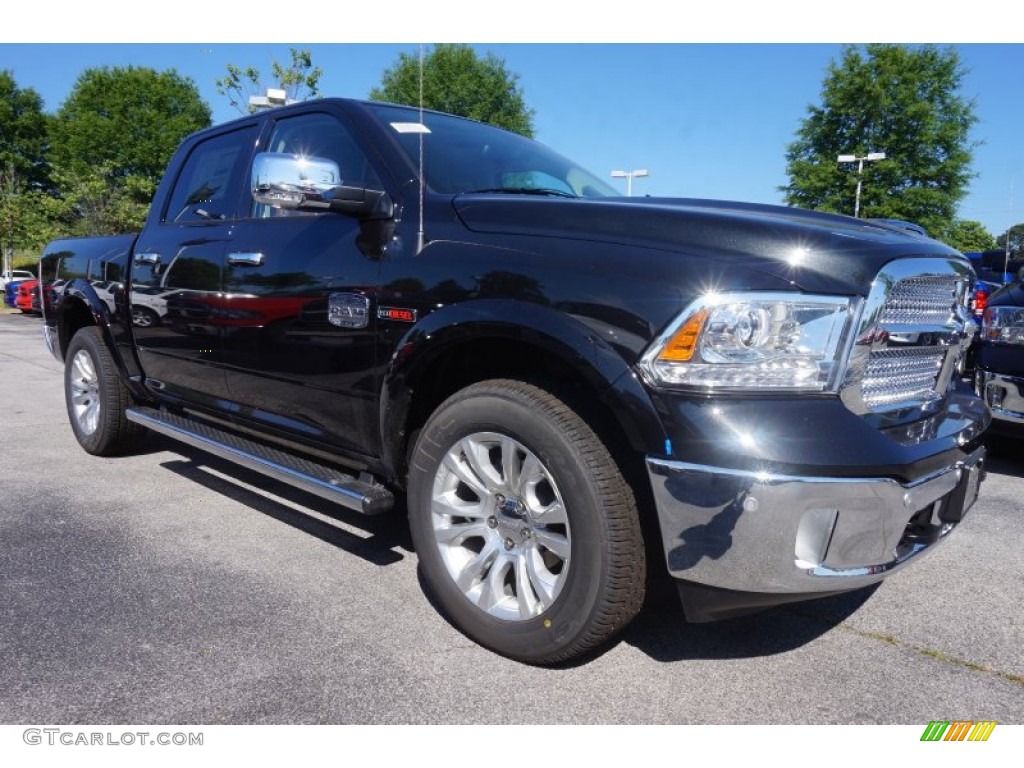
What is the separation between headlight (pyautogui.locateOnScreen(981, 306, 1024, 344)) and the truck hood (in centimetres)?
245

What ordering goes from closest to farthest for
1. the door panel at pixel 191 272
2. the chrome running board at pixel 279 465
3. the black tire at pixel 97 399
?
the chrome running board at pixel 279 465 → the door panel at pixel 191 272 → the black tire at pixel 97 399

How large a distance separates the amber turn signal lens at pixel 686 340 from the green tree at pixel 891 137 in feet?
106

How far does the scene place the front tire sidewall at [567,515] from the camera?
86.4 inches

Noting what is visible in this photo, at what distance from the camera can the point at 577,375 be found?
2.33m

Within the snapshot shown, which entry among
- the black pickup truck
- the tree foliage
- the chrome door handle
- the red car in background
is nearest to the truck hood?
the black pickup truck

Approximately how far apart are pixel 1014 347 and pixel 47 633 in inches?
197

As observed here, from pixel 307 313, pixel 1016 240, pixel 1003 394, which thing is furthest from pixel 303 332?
pixel 1016 240

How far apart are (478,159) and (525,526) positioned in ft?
5.31

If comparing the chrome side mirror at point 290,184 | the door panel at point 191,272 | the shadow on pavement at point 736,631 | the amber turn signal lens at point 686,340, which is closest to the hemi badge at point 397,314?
the chrome side mirror at point 290,184

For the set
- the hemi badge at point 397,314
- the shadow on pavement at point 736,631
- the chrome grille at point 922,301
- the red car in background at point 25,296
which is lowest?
the red car in background at point 25,296

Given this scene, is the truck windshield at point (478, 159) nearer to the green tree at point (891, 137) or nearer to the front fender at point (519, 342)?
the front fender at point (519, 342)

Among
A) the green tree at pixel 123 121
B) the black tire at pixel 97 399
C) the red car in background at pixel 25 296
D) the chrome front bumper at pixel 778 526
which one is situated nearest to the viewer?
the chrome front bumper at pixel 778 526

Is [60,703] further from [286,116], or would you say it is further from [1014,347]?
[1014,347]

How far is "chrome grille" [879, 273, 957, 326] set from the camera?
2.28m
